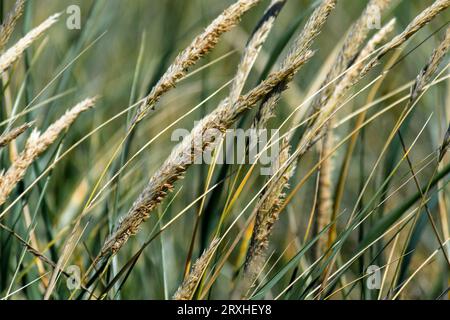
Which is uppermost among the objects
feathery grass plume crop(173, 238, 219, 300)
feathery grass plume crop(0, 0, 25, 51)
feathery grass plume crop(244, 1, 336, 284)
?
feathery grass plume crop(0, 0, 25, 51)

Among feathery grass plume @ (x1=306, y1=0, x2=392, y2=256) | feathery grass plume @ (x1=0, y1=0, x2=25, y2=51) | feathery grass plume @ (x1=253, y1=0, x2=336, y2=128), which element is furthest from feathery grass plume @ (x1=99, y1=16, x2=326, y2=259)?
feathery grass plume @ (x1=0, y1=0, x2=25, y2=51)

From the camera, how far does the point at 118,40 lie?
2693 mm

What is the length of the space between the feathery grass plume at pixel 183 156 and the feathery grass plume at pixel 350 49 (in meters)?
0.21

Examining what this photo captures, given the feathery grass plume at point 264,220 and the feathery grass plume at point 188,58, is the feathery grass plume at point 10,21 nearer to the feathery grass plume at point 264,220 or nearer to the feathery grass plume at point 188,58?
the feathery grass plume at point 188,58

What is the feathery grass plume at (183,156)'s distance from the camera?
2.98 ft

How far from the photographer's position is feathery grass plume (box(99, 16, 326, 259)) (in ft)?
2.98

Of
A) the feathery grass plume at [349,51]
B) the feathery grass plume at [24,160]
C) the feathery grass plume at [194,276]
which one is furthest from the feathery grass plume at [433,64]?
the feathery grass plume at [24,160]

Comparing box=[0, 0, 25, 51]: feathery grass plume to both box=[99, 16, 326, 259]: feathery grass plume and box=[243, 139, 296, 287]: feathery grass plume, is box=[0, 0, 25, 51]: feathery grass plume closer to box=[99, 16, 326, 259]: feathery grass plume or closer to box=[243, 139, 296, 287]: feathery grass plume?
box=[99, 16, 326, 259]: feathery grass plume

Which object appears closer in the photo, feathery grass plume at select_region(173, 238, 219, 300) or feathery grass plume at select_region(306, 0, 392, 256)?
feathery grass plume at select_region(173, 238, 219, 300)

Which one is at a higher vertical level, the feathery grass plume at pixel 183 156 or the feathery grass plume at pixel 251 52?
the feathery grass plume at pixel 251 52

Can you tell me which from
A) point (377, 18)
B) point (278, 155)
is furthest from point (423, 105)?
point (278, 155)

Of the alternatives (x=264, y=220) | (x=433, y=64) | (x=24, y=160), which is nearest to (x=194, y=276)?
(x=264, y=220)

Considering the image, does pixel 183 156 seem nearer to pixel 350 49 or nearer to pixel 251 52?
pixel 251 52

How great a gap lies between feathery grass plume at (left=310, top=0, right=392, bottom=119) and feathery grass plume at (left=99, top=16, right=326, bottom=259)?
0.68ft
